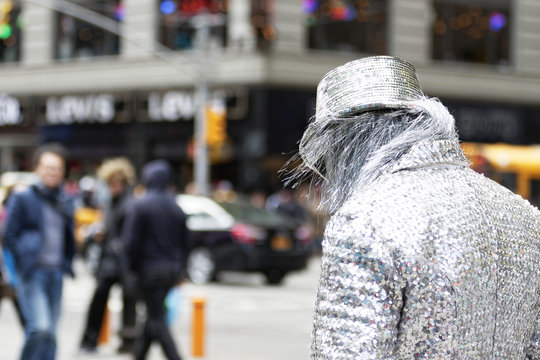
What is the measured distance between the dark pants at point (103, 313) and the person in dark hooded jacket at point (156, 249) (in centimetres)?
167

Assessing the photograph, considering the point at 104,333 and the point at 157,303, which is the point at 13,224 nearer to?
the point at 157,303

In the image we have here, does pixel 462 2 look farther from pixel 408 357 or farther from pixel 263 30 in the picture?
pixel 408 357

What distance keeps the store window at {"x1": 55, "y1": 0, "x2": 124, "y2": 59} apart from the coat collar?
2991 centimetres

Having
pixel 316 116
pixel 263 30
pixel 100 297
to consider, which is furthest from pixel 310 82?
pixel 316 116

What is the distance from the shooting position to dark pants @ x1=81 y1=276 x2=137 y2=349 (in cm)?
928

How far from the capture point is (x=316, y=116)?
7.06ft

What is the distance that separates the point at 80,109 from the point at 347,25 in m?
9.52

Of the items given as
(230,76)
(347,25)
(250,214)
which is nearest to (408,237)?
(250,214)

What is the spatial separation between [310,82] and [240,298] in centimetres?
1494

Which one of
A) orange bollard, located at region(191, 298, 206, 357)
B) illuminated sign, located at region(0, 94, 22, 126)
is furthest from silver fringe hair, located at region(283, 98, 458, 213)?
illuminated sign, located at region(0, 94, 22, 126)

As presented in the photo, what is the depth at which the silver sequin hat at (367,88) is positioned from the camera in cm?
204

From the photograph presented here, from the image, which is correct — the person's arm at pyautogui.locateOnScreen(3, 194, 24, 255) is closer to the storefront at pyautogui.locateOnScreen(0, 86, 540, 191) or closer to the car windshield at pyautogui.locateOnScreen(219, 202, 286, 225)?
the car windshield at pyautogui.locateOnScreen(219, 202, 286, 225)

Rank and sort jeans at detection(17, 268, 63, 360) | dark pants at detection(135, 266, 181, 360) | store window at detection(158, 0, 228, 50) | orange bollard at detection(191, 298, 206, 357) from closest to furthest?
jeans at detection(17, 268, 63, 360) < dark pants at detection(135, 266, 181, 360) < orange bollard at detection(191, 298, 206, 357) < store window at detection(158, 0, 228, 50)

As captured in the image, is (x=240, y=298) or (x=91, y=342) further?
(x=240, y=298)
